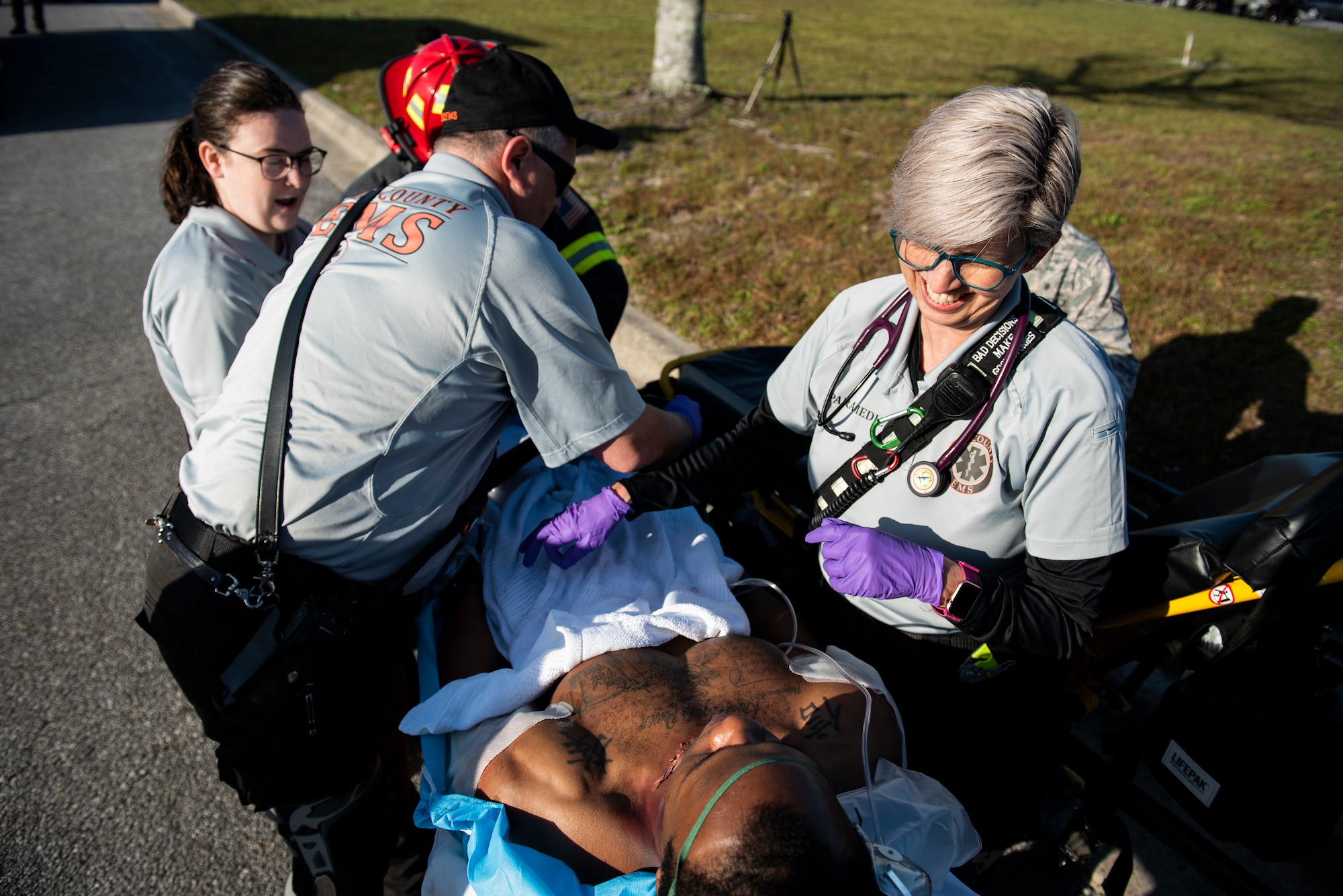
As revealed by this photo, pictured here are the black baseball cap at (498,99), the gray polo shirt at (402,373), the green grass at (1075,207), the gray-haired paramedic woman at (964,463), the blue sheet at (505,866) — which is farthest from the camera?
the green grass at (1075,207)

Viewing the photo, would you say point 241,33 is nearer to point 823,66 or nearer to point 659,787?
point 823,66

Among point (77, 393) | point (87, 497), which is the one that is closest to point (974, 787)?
point (87, 497)

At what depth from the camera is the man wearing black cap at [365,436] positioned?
5.45 ft

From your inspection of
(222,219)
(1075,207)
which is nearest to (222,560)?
(222,219)

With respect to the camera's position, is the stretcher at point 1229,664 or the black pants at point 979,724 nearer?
the stretcher at point 1229,664

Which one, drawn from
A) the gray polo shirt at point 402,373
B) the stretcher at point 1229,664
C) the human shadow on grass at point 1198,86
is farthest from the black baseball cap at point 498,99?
the human shadow on grass at point 1198,86

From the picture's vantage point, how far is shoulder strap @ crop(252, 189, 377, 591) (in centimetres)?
166

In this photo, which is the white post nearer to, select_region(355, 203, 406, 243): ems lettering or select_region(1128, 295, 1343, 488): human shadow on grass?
select_region(1128, 295, 1343, 488): human shadow on grass

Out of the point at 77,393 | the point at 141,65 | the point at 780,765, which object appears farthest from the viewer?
the point at 141,65

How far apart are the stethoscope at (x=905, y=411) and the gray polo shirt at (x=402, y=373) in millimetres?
613

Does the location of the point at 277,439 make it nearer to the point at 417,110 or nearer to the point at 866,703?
the point at 417,110

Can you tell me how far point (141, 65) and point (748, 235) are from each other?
12.7 metres

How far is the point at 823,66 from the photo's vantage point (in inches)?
456

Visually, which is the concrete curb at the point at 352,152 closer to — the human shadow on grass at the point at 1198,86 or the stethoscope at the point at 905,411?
the stethoscope at the point at 905,411
